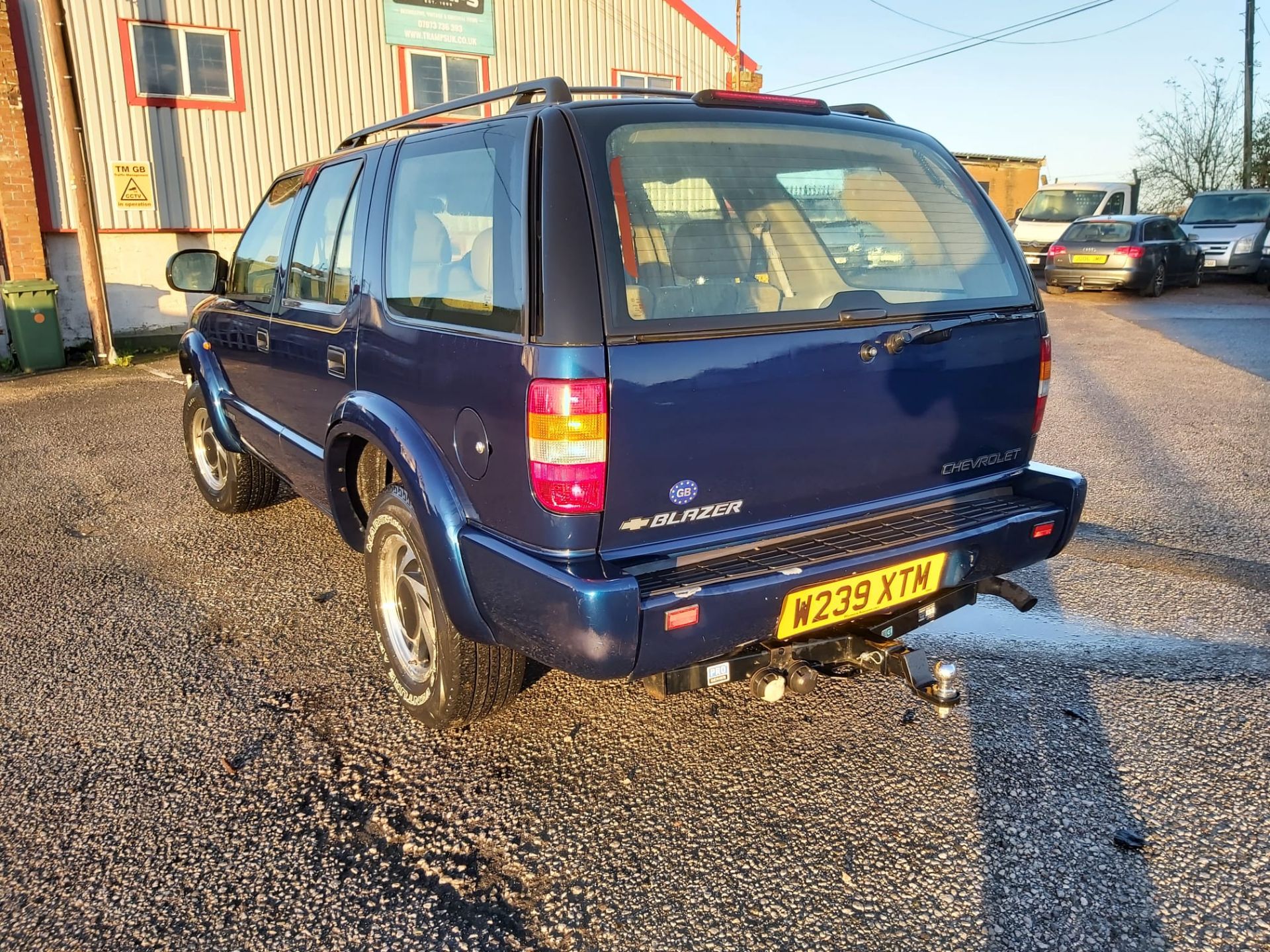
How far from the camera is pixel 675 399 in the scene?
2.57 meters

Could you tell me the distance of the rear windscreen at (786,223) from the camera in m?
2.71

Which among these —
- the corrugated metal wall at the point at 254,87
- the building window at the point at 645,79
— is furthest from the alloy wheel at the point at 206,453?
the building window at the point at 645,79

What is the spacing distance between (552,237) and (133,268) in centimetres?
1253

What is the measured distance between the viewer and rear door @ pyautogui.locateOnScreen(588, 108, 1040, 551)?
2.60 m

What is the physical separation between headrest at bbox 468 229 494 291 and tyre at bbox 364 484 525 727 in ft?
2.39

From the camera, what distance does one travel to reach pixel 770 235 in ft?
9.91

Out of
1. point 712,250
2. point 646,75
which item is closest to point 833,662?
point 712,250

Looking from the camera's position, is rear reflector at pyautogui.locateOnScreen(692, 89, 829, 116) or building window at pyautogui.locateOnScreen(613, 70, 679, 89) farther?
building window at pyautogui.locateOnScreen(613, 70, 679, 89)

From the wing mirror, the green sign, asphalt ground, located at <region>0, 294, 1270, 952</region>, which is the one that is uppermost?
the green sign

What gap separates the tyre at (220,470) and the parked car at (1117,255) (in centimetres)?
1664

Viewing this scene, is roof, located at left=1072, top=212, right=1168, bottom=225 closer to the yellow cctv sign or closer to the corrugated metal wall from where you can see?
the corrugated metal wall

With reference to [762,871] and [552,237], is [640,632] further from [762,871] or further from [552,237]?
[552,237]

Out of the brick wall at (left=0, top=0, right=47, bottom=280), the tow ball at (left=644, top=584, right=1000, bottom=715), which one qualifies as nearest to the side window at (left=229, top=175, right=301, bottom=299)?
the tow ball at (left=644, top=584, right=1000, bottom=715)

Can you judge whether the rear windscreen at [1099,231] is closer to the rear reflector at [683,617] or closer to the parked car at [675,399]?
the parked car at [675,399]
